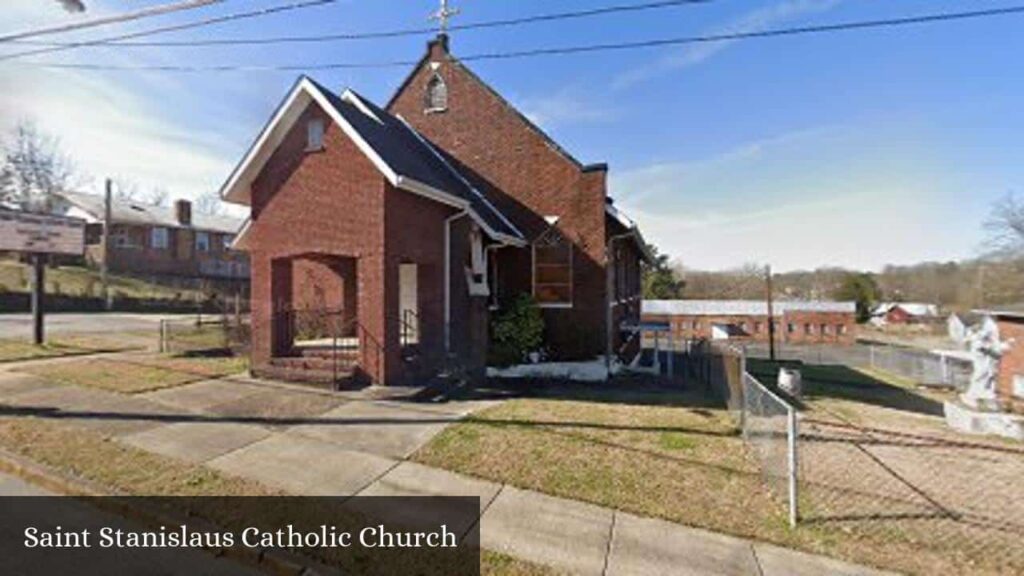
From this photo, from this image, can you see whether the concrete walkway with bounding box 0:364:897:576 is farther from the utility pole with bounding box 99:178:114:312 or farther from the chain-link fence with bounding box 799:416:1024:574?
the utility pole with bounding box 99:178:114:312

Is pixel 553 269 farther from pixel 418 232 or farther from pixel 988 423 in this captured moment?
pixel 988 423

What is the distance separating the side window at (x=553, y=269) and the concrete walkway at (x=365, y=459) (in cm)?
671

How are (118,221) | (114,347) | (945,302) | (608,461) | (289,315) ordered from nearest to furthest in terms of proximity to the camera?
(608,461) < (289,315) < (114,347) < (118,221) < (945,302)

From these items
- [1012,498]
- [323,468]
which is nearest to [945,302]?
[1012,498]

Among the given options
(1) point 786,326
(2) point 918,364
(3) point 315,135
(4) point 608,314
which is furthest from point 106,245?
(1) point 786,326

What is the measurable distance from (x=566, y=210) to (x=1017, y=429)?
1169 cm

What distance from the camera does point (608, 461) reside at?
23.7ft

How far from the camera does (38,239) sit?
631 inches

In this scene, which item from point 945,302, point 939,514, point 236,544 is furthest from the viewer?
point 945,302

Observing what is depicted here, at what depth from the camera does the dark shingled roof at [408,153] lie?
37.8 ft

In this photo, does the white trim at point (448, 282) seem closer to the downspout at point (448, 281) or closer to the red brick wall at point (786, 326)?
the downspout at point (448, 281)

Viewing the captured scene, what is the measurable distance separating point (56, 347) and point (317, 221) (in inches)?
415

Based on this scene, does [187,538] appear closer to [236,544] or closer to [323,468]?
[236,544]

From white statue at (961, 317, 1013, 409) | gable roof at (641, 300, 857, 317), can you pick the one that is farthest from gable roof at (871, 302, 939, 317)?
white statue at (961, 317, 1013, 409)
